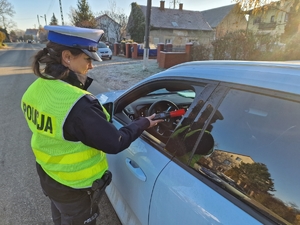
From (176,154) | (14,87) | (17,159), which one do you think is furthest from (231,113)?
(14,87)

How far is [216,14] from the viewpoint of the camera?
40.5 meters

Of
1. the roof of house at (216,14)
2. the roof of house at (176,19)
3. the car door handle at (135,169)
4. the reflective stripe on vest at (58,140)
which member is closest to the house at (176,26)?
the roof of house at (176,19)

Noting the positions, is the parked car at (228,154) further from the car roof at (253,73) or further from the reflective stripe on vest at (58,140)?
the reflective stripe on vest at (58,140)

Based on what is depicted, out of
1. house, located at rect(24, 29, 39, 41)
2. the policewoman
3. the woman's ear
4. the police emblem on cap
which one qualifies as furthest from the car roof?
house, located at rect(24, 29, 39, 41)

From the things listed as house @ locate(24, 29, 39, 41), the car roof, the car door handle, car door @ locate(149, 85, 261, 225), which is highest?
the car roof

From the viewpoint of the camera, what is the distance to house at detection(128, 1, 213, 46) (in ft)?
105

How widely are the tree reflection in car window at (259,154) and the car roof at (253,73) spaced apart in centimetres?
6

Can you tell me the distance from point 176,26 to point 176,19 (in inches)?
68.8

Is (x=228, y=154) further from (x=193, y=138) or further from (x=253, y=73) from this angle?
(x=253, y=73)

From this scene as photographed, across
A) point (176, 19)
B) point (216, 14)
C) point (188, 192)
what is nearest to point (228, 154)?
point (188, 192)

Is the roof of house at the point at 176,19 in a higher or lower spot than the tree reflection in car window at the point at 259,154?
higher

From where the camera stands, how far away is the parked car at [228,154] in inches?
35.6

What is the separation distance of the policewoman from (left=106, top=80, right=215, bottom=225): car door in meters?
0.20

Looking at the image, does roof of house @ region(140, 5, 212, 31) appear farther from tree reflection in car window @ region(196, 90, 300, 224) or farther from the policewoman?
tree reflection in car window @ region(196, 90, 300, 224)
